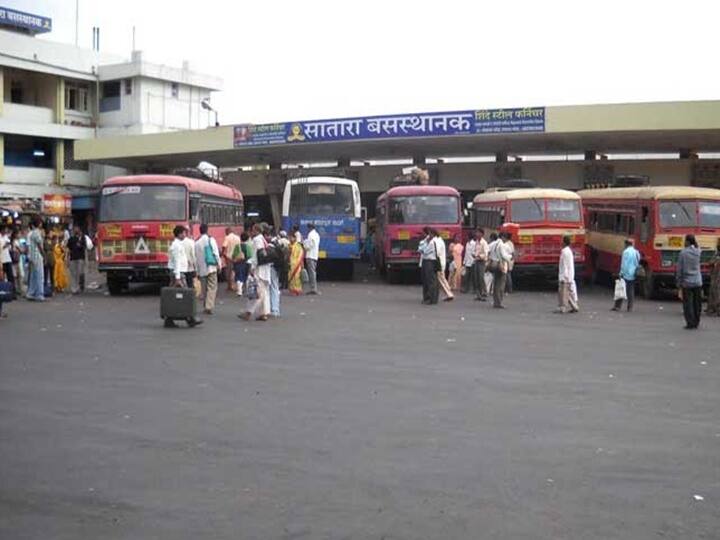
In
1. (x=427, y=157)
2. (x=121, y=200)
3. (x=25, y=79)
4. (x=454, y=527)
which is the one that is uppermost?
(x=25, y=79)

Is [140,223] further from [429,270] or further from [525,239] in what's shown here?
[525,239]

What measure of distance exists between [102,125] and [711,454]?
46900mm

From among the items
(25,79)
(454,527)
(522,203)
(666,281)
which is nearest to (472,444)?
(454,527)

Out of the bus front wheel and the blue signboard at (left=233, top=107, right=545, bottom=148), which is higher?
→ the blue signboard at (left=233, top=107, right=545, bottom=148)

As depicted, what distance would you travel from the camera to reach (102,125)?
4984 cm

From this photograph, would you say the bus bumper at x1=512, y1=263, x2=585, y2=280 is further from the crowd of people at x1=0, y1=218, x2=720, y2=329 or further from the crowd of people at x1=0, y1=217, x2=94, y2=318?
the crowd of people at x1=0, y1=217, x2=94, y2=318

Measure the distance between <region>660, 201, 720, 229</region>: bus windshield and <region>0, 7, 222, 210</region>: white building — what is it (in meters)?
31.6

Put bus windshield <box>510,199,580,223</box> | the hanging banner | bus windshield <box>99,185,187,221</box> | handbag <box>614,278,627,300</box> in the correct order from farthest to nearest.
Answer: the hanging banner < bus windshield <box>510,199,580,223</box> < bus windshield <box>99,185,187,221</box> < handbag <box>614,278,627,300</box>

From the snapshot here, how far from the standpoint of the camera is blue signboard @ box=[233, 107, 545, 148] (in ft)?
112

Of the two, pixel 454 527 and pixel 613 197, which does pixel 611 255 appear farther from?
pixel 454 527

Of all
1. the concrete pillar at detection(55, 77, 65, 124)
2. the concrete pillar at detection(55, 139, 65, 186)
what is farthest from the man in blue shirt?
the concrete pillar at detection(55, 77, 65, 124)

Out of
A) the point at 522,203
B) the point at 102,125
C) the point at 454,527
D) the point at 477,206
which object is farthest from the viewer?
the point at 102,125

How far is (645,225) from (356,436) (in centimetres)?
1764

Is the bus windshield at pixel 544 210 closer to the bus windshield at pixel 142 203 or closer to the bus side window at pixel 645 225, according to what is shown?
the bus side window at pixel 645 225
